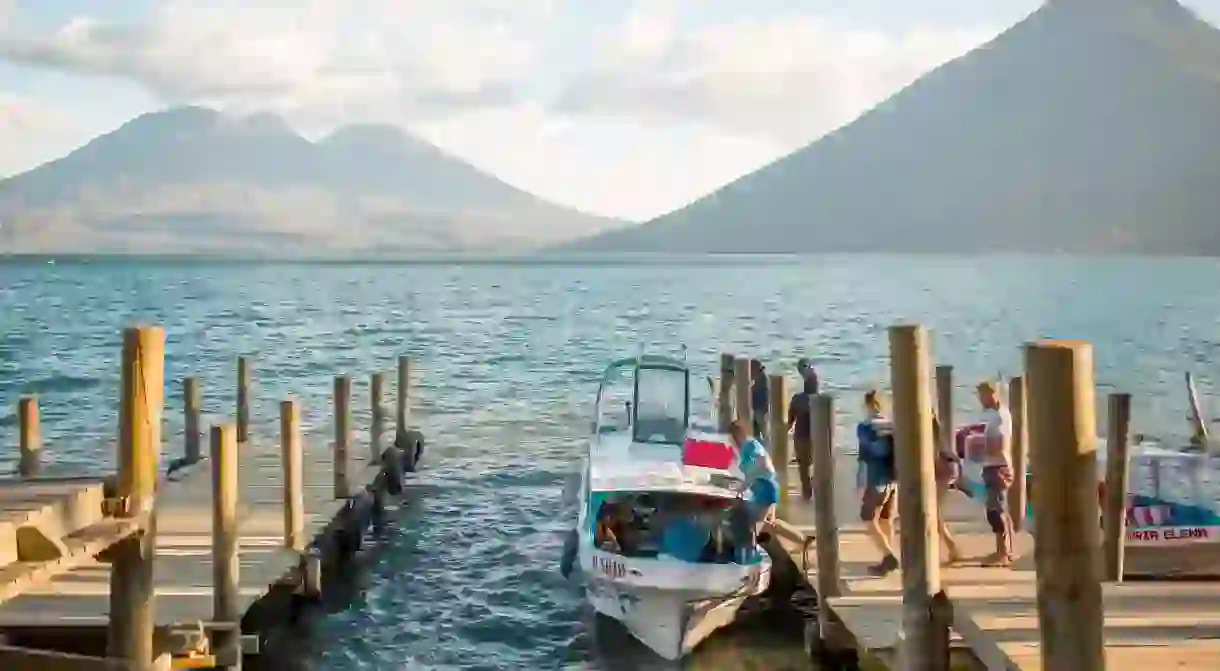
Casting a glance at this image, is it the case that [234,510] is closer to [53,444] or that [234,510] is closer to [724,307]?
[53,444]

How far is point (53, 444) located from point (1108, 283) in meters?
128

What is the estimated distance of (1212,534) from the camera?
12219 millimetres

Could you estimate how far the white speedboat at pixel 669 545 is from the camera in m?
12.6

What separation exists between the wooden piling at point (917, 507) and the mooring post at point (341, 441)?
10.3 m

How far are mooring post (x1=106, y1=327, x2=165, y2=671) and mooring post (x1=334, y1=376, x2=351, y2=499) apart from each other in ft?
30.1

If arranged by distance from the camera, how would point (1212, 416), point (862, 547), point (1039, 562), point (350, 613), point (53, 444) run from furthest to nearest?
point (1212, 416) < point (53, 444) < point (350, 613) < point (862, 547) < point (1039, 562)

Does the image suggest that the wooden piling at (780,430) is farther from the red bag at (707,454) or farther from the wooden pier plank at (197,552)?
the wooden pier plank at (197,552)

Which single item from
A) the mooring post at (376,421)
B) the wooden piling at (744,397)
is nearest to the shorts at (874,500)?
the wooden piling at (744,397)

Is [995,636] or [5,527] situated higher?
[5,527]

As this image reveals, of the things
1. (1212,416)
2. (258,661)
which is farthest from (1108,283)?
(258,661)

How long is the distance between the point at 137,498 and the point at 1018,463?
11371mm

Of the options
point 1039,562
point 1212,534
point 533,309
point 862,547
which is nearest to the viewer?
point 1039,562

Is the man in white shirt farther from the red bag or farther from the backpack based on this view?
the red bag

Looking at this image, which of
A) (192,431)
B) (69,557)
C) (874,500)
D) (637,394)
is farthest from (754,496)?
(192,431)
